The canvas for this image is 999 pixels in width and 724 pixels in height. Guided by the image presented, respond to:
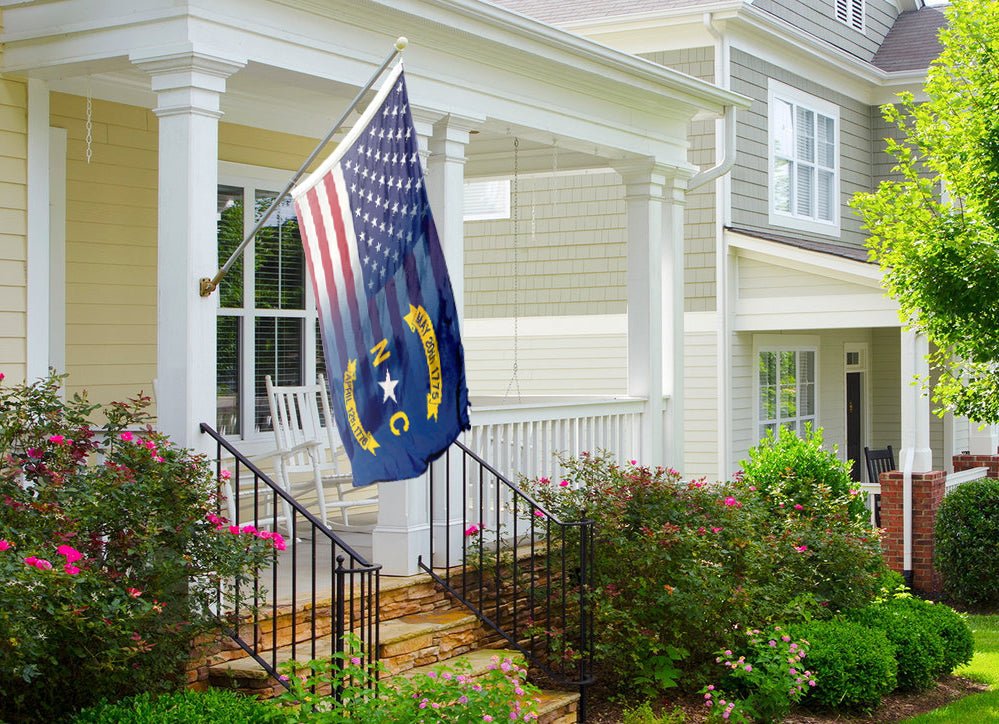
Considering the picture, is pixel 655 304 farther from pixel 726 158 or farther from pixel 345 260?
pixel 345 260

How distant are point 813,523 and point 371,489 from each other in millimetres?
3737

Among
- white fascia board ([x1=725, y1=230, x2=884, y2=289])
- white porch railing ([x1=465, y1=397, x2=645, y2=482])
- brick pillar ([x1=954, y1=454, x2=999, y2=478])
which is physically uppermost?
white fascia board ([x1=725, y1=230, x2=884, y2=289])

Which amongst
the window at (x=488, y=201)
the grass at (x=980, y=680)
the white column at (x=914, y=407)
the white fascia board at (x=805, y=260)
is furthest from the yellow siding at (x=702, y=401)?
the grass at (x=980, y=680)

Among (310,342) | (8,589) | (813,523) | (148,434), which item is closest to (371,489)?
(310,342)

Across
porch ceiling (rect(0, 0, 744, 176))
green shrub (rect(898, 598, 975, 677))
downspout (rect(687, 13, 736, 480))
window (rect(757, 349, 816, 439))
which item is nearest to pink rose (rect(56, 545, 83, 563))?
porch ceiling (rect(0, 0, 744, 176))

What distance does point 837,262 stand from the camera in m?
13.5

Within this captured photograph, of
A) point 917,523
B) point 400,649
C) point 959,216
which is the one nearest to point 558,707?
point 400,649

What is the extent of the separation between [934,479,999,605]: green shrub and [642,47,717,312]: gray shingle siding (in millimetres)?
3429

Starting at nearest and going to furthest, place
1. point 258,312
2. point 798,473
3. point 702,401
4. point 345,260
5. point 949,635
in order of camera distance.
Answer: point 345,260 < point 949,635 < point 258,312 < point 798,473 < point 702,401

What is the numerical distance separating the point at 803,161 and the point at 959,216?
A: 225 inches

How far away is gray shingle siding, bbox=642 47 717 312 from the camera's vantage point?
14.3m

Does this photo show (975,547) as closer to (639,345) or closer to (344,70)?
(639,345)

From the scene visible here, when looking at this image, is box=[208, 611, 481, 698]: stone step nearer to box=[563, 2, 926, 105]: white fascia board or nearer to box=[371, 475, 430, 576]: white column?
box=[371, 475, 430, 576]: white column

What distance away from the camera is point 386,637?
6.70 metres
